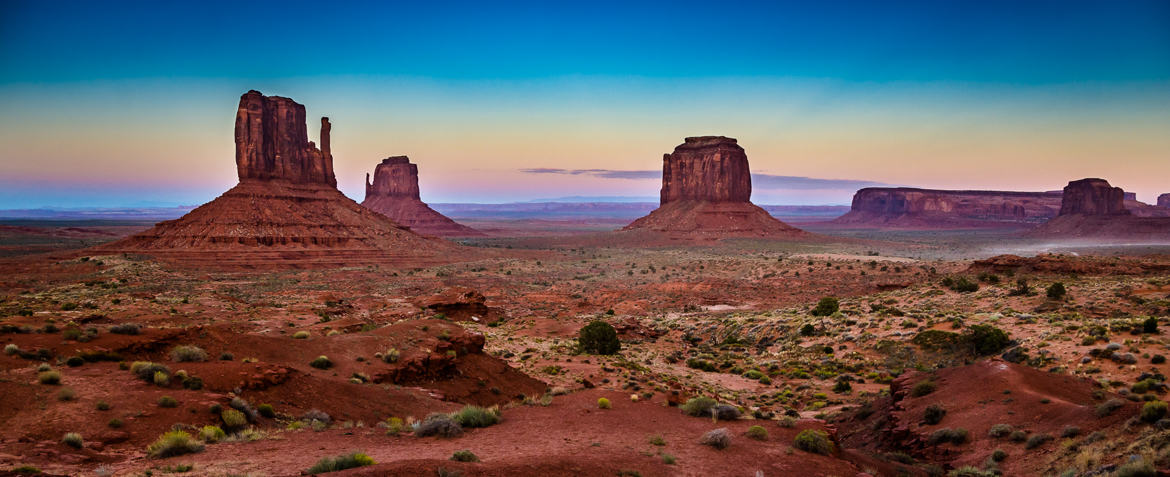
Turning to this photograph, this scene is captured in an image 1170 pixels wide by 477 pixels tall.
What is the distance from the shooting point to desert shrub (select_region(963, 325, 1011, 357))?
70.1 ft

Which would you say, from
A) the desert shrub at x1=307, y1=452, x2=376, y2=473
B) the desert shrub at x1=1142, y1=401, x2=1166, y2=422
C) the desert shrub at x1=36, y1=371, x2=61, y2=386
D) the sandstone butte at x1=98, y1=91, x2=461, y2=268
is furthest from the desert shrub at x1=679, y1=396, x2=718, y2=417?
the sandstone butte at x1=98, y1=91, x2=461, y2=268

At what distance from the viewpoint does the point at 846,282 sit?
5003 cm

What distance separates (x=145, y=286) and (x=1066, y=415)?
187 feet

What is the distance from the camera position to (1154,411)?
10.2 m

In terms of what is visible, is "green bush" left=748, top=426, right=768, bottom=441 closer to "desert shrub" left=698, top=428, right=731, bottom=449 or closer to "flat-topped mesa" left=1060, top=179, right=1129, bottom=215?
"desert shrub" left=698, top=428, right=731, bottom=449

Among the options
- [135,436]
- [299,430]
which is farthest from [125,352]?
[299,430]

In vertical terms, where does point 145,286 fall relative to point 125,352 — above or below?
below

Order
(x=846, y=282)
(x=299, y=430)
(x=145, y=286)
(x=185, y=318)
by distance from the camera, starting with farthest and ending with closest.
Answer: (x=846, y=282)
(x=145, y=286)
(x=185, y=318)
(x=299, y=430)

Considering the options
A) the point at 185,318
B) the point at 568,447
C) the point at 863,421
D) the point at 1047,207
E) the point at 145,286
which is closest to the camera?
the point at 568,447

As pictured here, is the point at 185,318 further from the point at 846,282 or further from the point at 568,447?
the point at 846,282

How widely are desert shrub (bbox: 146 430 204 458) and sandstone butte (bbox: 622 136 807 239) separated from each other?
100541 mm

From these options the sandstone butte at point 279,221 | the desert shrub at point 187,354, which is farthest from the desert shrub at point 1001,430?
the sandstone butte at point 279,221

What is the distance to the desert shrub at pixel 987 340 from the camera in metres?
21.4

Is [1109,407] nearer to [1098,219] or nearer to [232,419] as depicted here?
[232,419]
